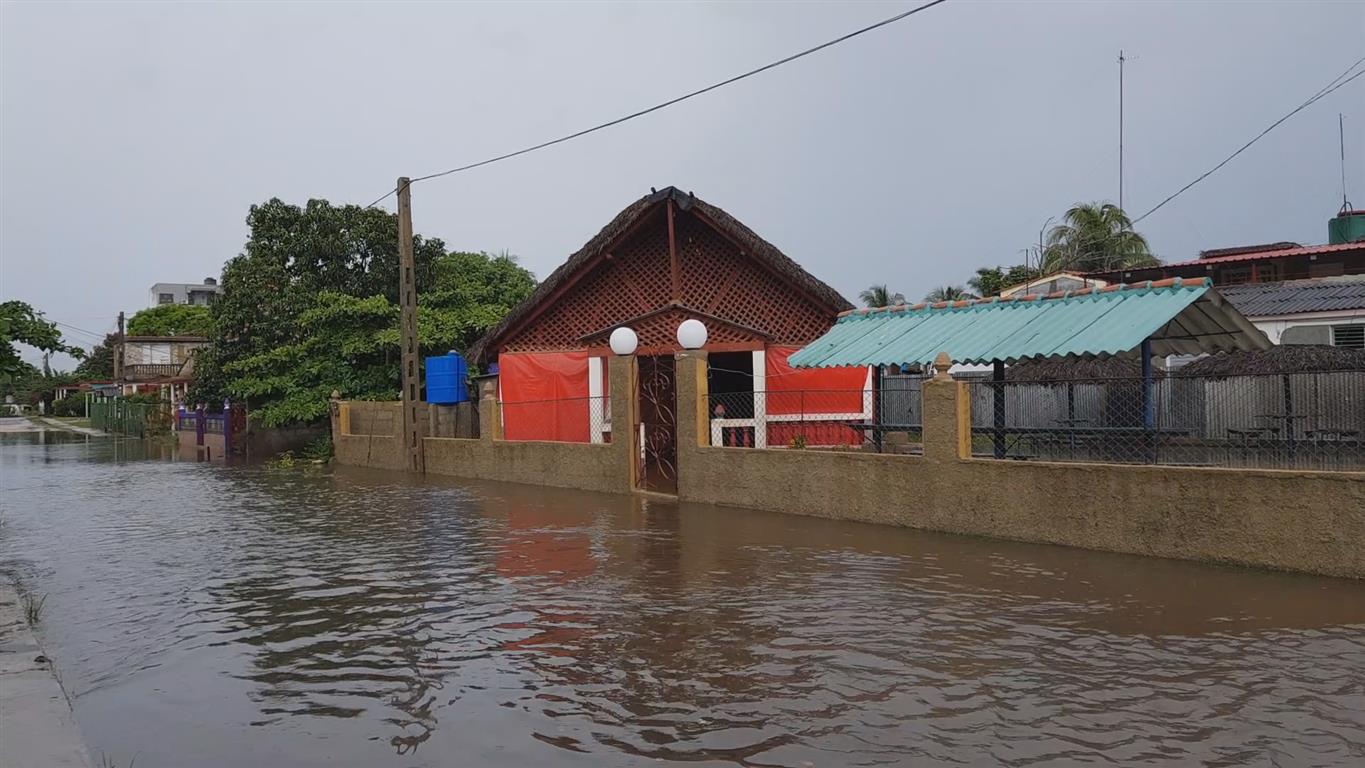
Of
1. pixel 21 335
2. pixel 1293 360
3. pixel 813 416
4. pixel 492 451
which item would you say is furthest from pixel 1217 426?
pixel 21 335

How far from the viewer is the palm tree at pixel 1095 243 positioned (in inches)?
1432

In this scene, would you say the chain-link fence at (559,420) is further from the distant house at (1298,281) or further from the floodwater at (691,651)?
the distant house at (1298,281)

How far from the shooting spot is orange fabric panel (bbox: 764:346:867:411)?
1722 centimetres

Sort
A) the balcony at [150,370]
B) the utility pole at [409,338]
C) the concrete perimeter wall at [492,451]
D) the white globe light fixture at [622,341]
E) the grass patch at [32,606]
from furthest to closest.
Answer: the balcony at [150,370] < the utility pole at [409,338] < the concrete perimeter wall at [492,451] < the white globe light fixture at [622,341] < the grass patch at [32,606]

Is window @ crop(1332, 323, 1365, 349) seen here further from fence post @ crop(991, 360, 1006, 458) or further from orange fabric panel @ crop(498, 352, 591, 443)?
orange fabric panel @ crop(498, 352, 591, 443)

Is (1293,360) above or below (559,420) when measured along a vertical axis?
above

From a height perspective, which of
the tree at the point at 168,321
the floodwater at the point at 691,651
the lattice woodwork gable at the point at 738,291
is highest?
the tree at the point at 168,321

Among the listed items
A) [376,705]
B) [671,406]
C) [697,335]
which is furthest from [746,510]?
[376,705]

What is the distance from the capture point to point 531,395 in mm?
20359

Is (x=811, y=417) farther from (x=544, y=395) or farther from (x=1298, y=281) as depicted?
(x=1298, y=281)

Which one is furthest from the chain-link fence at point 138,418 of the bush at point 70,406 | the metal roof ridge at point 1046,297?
the metal roof ridge at point 1046,297

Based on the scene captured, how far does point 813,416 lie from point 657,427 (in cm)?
269

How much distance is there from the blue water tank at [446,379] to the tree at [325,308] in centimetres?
372

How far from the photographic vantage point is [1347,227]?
28.6 m
